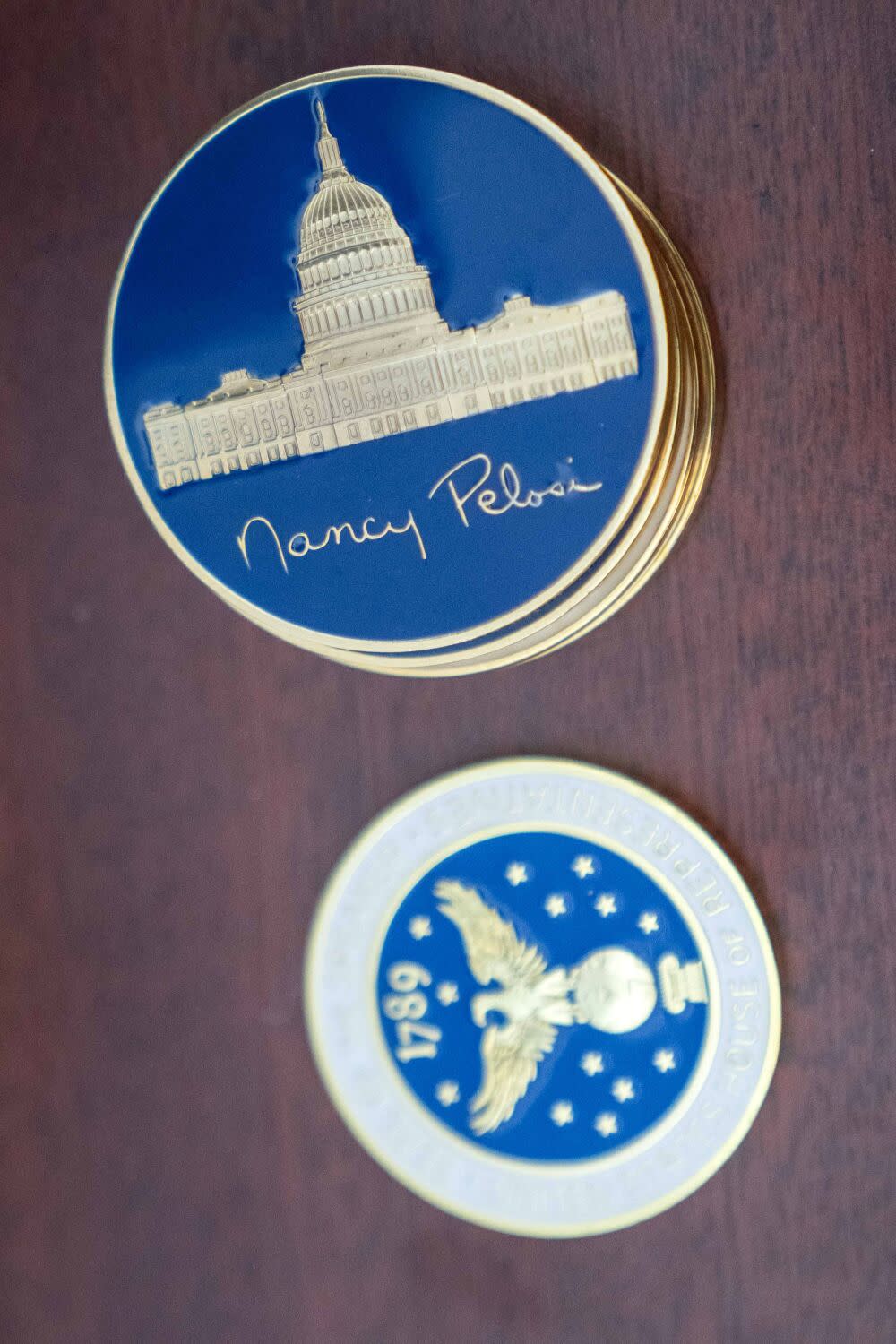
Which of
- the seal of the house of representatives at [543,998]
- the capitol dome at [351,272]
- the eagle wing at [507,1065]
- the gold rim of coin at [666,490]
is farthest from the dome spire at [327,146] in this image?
the eagle wing at [507,1065]

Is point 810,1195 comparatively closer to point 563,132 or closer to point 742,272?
point 742,272

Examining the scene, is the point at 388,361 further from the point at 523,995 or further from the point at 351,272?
the point at 523,995

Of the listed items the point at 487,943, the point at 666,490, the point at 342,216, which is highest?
the point at 342,216

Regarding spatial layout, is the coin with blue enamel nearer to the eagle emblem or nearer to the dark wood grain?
the dark wood grain

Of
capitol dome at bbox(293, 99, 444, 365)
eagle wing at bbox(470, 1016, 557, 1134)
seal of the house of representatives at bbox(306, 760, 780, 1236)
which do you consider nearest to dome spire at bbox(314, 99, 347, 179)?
capitol dome at bbox(293, 99, 444, 365)

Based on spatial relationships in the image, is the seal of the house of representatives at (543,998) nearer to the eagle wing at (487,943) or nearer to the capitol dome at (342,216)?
the eagle wing at (487,943)

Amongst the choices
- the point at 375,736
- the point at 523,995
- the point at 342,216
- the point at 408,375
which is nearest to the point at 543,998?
the point at 523,995

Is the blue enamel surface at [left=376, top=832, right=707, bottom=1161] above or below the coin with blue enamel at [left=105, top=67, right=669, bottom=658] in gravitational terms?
below
